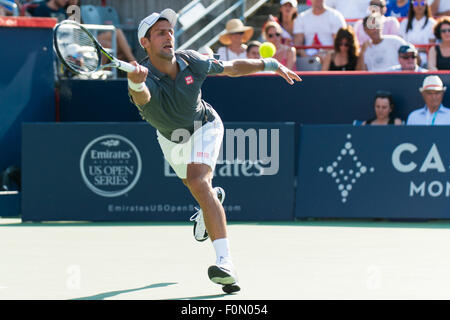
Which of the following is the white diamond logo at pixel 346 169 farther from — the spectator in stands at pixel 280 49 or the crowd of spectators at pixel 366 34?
the spectator in stands at pixel 280 49

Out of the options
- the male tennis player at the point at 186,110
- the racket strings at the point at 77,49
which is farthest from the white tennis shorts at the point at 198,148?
the racket strings at the point at 77,49

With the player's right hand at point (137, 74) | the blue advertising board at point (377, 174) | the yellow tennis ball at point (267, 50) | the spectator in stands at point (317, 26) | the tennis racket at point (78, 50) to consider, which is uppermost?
Result: the spectator in stands at point (317, 26)

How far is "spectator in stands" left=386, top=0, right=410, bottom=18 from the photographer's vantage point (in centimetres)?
1269

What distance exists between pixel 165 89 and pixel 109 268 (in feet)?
4.84

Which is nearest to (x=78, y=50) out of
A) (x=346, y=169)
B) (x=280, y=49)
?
(x=346, y=169)

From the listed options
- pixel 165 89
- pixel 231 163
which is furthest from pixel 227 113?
pixel 165 89

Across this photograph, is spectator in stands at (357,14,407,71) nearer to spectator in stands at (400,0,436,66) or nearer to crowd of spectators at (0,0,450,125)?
crowd of spectators at (0,0,450,125)

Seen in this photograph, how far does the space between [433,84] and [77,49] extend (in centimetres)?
539

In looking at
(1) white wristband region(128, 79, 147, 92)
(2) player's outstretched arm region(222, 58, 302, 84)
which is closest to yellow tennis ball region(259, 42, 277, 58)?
(2) player's outstretched arm region(222, 58, 302, 84)

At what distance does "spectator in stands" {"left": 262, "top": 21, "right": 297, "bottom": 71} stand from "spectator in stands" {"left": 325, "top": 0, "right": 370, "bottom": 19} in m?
1.67

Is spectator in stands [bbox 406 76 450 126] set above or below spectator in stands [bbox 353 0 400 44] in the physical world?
below

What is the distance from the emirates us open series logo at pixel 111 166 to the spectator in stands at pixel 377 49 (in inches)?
130

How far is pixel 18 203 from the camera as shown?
34.4 feet

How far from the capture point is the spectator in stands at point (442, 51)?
11.1m
